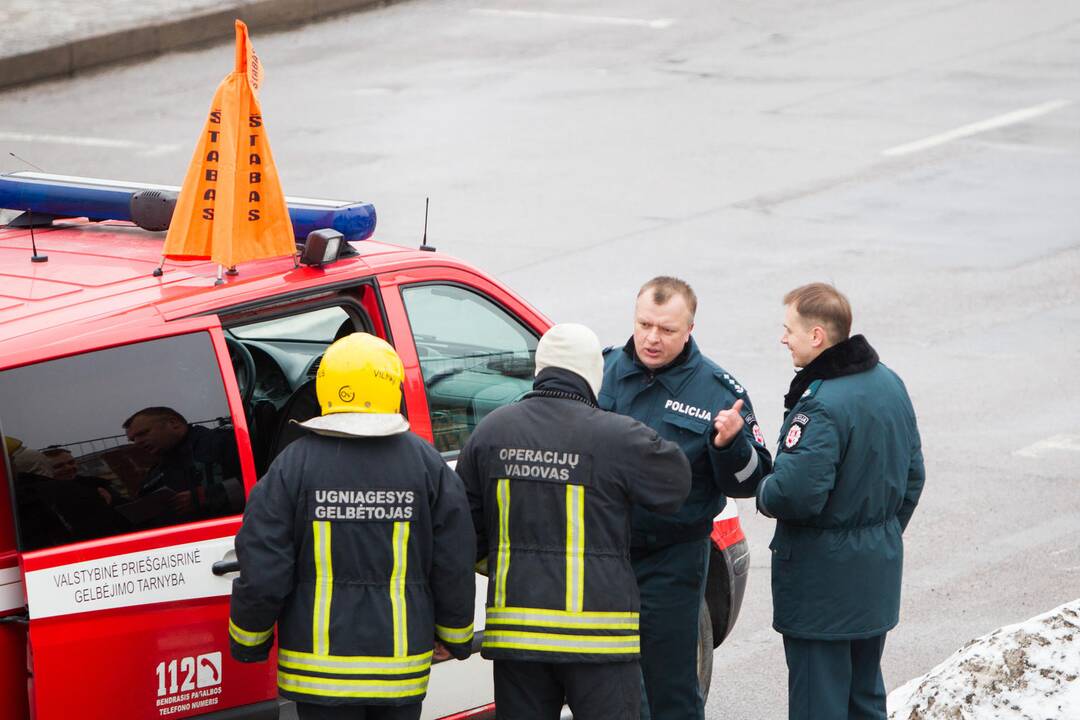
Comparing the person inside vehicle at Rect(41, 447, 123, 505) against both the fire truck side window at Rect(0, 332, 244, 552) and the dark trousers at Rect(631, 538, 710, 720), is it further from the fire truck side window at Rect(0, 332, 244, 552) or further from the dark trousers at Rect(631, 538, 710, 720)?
the dark trousers at Rect(631, 538, 710, 720)

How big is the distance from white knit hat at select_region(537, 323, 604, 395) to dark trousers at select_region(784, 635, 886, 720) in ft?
4.14

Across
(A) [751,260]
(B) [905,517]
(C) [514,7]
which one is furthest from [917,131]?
(B) [905,517]

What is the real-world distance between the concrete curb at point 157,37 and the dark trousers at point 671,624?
15339 millimetres

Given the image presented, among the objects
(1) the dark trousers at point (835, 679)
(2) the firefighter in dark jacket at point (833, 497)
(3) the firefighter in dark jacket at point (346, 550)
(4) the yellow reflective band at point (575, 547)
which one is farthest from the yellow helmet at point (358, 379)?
(1) the dark trousers at point (835, 679)

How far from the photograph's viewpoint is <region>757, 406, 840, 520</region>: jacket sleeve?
5125mm

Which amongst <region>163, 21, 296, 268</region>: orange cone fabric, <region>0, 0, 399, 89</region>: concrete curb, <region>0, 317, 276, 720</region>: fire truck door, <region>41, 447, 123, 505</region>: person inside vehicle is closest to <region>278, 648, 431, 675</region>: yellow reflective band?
<region>0, 317, 276, 720</region>: fire truck door

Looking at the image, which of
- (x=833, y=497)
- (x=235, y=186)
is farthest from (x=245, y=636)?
(x=833, y=497)

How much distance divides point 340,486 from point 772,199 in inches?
435

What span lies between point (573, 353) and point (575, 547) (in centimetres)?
56

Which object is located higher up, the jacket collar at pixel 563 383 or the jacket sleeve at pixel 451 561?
the jacket collar at pixel 563 383

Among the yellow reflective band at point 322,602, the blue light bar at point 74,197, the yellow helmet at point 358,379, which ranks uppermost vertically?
the blue light bar at point 74,197

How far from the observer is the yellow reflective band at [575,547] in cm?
464

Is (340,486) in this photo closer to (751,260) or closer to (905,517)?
(905,517)

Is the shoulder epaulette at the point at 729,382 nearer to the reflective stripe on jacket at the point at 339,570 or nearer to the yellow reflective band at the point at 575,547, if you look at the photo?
the yellow reflective band at the point at 575,547
